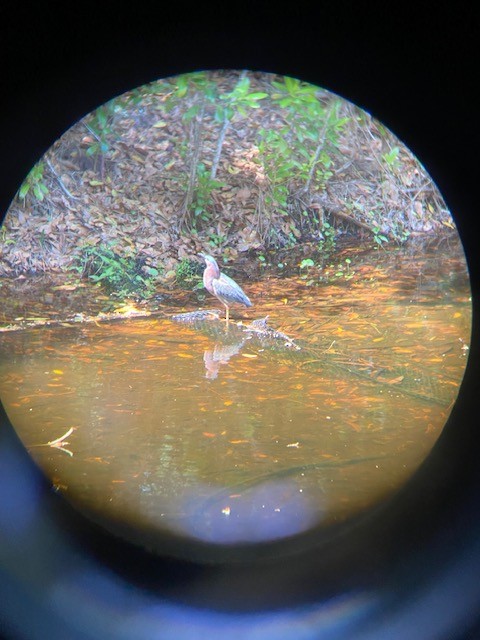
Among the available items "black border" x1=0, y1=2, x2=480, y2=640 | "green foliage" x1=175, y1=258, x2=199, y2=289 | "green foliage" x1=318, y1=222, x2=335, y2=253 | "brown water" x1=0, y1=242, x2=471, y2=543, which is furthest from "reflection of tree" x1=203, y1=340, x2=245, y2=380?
"black border" x1=0, y1=2, x2=480, y2=640

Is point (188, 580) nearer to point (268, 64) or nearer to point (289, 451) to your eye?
point (268, 64)

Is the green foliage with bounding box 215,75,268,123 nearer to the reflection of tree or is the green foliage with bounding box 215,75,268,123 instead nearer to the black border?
the reflection of tree

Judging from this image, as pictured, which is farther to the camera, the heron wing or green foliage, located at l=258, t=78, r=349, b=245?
green foliage, located at l=258, t=78, r=349, b=245

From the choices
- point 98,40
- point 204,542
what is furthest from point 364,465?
point 98,40

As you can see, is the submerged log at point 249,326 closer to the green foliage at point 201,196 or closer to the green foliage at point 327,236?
the green foliage at point 201,196

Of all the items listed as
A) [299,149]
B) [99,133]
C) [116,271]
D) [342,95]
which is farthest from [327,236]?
[342,95]
